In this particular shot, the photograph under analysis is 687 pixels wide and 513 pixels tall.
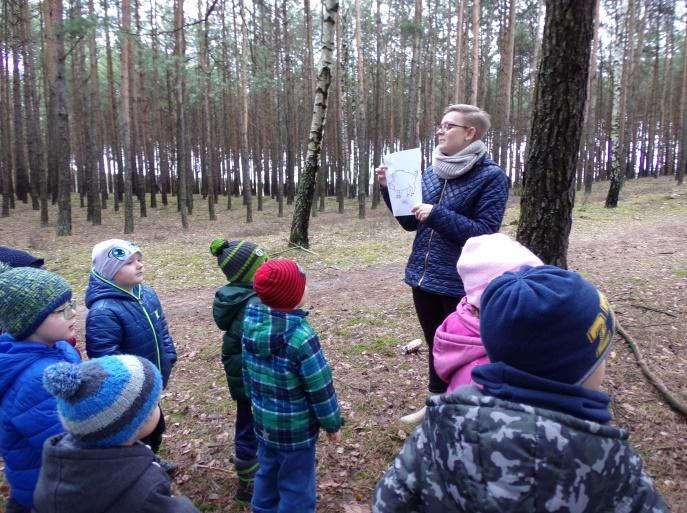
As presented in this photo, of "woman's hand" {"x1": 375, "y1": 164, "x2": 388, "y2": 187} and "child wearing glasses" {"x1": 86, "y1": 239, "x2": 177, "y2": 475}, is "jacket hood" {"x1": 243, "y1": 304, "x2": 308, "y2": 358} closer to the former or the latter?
"child wearing glasses" {"x1": 86, "y1": 239, "x2": 177, "y2": 475}

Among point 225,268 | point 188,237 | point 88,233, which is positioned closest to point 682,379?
point 225,268

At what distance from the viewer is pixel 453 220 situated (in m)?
2.57

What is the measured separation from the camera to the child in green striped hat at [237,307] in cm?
261

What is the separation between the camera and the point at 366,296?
6.95m

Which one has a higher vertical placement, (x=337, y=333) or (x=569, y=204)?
(x=569, y=204)

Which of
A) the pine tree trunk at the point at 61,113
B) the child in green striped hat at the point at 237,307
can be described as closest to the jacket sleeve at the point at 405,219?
the child in green striped hat at the point at 237,307

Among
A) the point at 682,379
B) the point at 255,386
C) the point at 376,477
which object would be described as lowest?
the point at 376,477

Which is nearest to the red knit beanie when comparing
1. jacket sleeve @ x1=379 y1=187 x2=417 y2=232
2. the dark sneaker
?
jacket sleeve @ x1=379 y1=187 x2=417 y2=232

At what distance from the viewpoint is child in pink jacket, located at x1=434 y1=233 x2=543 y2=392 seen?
5.69ft

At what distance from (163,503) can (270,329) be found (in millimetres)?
869

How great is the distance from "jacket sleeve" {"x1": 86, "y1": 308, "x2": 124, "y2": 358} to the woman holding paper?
1768 millimetres

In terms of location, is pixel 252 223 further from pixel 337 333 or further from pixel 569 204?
pixel 569 204

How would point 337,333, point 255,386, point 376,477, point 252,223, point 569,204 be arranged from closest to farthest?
point 255,386 < point 376,477 < point 569,204 < point 337,333 < point 252,223

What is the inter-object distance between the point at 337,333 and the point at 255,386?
10.5ft
